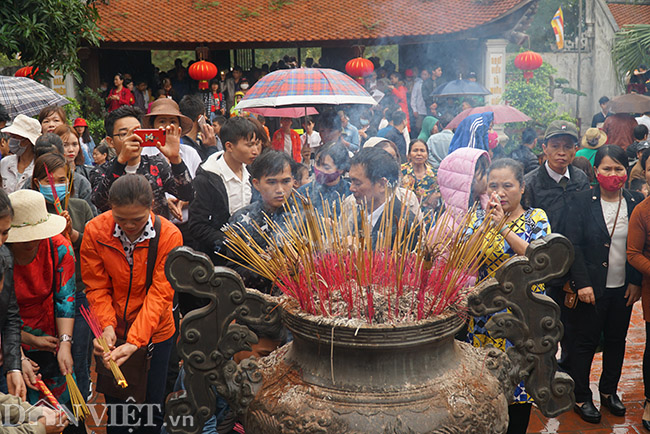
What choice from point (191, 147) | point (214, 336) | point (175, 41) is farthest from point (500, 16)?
point (214, 336)

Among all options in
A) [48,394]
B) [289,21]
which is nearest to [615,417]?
[48,394]

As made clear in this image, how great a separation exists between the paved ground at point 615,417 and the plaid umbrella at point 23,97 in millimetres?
4863

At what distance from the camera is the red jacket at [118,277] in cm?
280

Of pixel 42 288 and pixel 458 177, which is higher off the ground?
pixel 458 177

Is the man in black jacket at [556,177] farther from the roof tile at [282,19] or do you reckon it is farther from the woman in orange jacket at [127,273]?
the roof tile at [282,19]

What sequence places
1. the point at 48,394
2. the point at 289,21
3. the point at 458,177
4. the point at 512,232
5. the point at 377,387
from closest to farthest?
the point at 377,387 → the point at 48,394 → the point at 512,232 → the point at 458,177 → the point at 289,21

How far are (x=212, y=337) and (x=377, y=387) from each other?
18.4 inches

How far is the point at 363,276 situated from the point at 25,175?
3.17 m

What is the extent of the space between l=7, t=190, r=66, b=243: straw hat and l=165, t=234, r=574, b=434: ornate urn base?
1.17m

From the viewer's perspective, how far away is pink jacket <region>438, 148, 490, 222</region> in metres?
3.40

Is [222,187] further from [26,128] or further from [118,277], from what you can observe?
[26,128]

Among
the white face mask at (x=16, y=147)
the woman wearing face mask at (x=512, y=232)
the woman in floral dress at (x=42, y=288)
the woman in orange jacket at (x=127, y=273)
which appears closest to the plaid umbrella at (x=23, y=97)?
the white face mask at (x=16, y=147)

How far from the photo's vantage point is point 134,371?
280 cm

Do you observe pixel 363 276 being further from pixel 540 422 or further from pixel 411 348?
pixel 540 422
